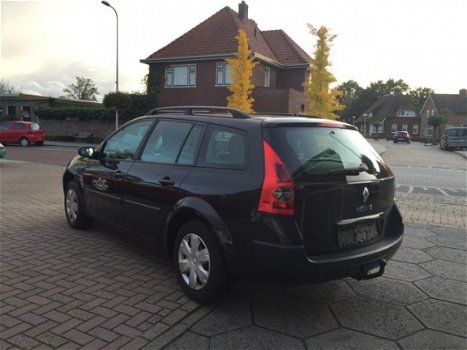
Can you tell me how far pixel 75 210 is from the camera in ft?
19.8

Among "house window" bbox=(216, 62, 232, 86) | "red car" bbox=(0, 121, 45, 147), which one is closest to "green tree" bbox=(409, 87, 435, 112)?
"house window" bbox=(216, 62, 232, 86)

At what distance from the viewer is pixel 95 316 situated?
347cm

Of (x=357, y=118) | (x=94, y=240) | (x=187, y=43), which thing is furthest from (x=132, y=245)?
(x=357, y=118)

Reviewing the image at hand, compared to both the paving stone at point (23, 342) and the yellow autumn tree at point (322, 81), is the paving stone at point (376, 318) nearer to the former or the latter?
the paving stone at point (23, 342)

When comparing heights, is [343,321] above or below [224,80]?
below

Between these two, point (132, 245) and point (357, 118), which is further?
point (357, 118)

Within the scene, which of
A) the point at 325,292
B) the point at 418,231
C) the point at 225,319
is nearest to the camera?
the point at 225,319

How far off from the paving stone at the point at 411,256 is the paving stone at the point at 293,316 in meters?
1.86

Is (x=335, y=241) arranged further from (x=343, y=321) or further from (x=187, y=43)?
(x=187, y=43)

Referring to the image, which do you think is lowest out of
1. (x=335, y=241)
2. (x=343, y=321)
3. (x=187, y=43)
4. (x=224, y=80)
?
(x=343, y=321)

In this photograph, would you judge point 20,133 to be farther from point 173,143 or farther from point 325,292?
point 325,292

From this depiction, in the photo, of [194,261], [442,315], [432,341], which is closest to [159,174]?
[194,261]

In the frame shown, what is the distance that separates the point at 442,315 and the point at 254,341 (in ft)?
5.76

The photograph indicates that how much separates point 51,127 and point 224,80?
15.6m
